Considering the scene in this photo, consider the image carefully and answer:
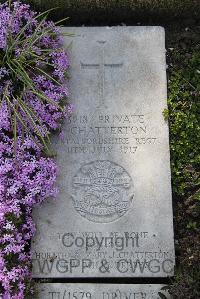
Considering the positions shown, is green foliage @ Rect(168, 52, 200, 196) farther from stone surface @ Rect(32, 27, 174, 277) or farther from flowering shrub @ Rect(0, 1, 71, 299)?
flowering shrub @ Rect(0, 1, 71, 299)

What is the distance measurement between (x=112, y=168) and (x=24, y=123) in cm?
79

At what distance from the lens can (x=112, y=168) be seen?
436 cm

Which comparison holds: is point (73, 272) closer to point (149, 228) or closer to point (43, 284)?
point (43, 284)

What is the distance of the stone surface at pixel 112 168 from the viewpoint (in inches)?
164

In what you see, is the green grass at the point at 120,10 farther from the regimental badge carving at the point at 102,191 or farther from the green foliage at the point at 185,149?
the regimental badge carving at the point at 102,191

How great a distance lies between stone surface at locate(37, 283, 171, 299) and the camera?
160 inches

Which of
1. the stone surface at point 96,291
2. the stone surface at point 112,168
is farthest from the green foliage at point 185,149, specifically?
the stone surface at point 96,291

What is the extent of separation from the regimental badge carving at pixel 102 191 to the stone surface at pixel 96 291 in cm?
51

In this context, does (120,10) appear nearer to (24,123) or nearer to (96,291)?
(24,123)

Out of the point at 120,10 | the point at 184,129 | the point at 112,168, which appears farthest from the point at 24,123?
the point at 120,10

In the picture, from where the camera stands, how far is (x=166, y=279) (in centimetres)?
421

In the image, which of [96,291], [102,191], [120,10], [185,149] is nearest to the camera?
[96,291]

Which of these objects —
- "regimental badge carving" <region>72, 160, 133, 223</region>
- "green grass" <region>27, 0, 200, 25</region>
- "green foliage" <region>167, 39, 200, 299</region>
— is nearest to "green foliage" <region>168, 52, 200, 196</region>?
"green foliage" <region>167, 39, 200, 299</region>

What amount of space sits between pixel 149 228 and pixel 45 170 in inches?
36.5
